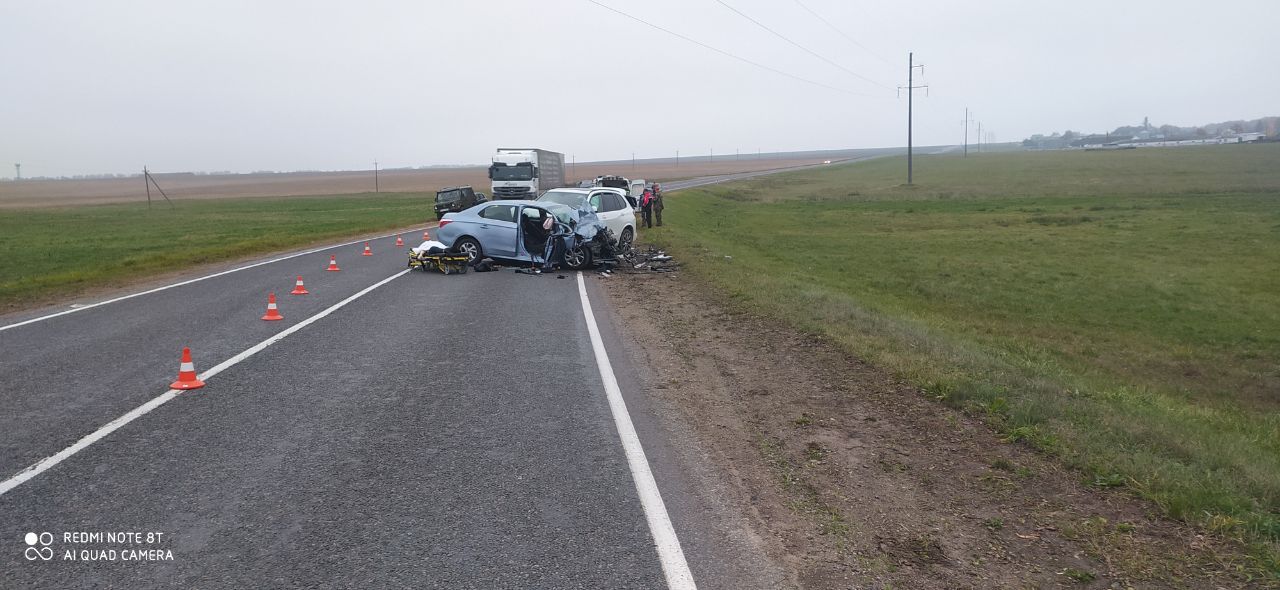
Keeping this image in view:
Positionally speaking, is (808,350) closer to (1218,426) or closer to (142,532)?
(1218,426)

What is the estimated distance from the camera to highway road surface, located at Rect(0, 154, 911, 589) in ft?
14.5

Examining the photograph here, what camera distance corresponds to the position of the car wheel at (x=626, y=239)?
70.8 feet

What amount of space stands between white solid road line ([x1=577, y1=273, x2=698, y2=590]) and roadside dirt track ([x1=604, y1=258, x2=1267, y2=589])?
43 cm

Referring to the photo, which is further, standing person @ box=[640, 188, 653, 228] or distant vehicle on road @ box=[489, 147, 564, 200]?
distant vehicle on road @ box=[489, 147, 564, 200]

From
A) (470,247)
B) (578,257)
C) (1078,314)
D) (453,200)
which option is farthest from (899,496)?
(453,200)

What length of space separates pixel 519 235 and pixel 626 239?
466 cm

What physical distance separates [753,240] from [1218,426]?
2233 cm

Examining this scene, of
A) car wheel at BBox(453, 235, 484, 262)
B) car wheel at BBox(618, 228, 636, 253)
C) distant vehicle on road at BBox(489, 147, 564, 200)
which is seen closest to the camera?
car wheel at BBox(453, 235, 484, 262)

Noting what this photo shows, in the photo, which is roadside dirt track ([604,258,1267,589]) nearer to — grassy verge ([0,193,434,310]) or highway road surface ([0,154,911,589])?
highway road surface ([0,154,911,589])

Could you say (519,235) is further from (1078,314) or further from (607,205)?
(1078,314)

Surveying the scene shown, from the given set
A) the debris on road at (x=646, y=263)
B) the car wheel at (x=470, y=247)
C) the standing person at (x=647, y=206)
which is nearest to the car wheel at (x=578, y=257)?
the debris on road at (x=646, y=263)

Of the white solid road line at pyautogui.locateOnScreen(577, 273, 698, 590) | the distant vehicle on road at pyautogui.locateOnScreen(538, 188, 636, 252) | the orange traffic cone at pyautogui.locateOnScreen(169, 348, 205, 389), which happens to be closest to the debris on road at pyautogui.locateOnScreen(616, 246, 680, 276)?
the distant vehicle on road at pyautogui.locateOnScreen(538, 188, 636, 252)

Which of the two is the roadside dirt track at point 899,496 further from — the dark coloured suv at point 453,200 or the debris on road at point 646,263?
the dark coloured suv at point 453,200

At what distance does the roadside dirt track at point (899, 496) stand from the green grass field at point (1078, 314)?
33 cm
